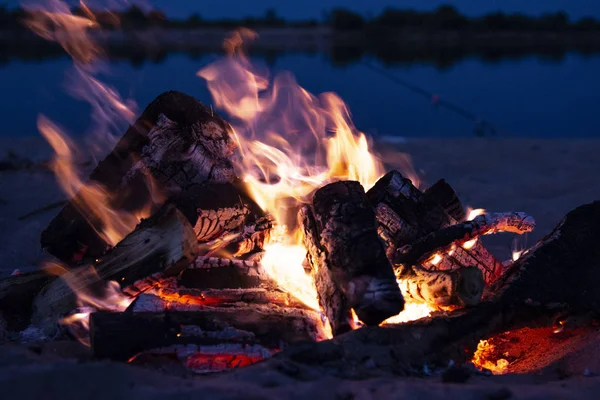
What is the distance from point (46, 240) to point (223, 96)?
55.8 inches

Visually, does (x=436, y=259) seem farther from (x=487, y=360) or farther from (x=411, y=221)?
(x=487, y=360)

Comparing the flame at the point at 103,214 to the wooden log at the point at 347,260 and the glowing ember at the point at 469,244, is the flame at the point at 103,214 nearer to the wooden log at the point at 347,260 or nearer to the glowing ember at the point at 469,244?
the wooden log at the point at 347,260

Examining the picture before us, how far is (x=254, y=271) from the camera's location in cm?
284

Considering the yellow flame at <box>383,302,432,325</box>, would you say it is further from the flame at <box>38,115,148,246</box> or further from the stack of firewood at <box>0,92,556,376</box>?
the flame at <box>38,115,148,246</box>

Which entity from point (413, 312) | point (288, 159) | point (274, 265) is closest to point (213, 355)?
point (274, 265)

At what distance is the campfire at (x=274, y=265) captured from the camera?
221 centimetres

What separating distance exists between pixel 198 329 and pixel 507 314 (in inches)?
49.5

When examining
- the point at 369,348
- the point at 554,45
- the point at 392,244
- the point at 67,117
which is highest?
the point at 554,45

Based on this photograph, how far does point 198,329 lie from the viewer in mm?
2232

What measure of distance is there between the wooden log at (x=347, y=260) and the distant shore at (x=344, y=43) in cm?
2538

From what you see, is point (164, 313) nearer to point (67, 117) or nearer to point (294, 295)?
point (294, 295)

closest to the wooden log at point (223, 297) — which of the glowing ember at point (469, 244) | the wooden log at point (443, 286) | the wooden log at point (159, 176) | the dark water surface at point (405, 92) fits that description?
the wooden log at point (159, 176)

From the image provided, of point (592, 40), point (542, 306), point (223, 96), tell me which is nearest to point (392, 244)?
point (542, 306)

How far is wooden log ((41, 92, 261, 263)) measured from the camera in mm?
2979
